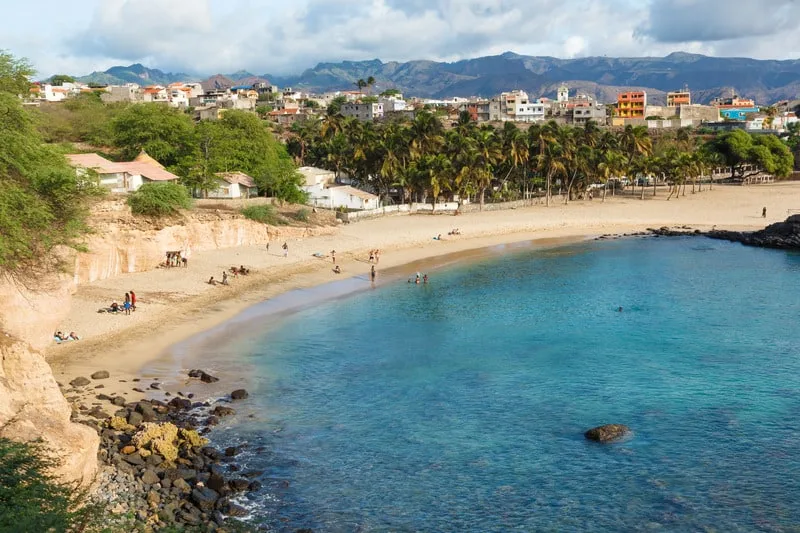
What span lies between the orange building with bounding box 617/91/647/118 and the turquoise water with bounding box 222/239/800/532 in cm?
13926

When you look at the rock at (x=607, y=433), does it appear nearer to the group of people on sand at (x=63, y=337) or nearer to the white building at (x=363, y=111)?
the group of people on sand at (x=63, y=337)

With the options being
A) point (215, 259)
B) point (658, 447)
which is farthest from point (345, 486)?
point (215, 259)

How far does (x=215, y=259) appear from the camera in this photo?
2007 inches

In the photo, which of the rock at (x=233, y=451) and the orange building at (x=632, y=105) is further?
the orange building at (x=632, y=105)

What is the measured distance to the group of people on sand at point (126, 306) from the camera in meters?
38.1

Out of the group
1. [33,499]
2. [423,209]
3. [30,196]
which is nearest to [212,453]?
[33,499]

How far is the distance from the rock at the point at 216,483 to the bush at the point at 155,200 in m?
29.3

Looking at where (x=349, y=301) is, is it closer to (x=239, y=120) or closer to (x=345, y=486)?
(x=345, y=486)

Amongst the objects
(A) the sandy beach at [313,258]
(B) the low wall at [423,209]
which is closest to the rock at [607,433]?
(A) the sandy beach at [313,258]

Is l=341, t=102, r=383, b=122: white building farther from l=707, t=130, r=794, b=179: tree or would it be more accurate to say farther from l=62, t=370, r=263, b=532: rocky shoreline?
l=62, t=370, r=263, b=532: rocky shoreline

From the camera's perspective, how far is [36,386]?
21.3m

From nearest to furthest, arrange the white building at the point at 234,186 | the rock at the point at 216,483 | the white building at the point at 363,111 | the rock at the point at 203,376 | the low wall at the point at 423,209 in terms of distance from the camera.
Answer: the rock at the point at 216,483
the rock at the point at 203,376
the white building at the point at 234,186
the low wall at the point at 423,209
the white building at the point at 363,111

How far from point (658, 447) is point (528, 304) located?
20960 mm

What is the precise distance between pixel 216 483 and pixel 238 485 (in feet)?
2.11
